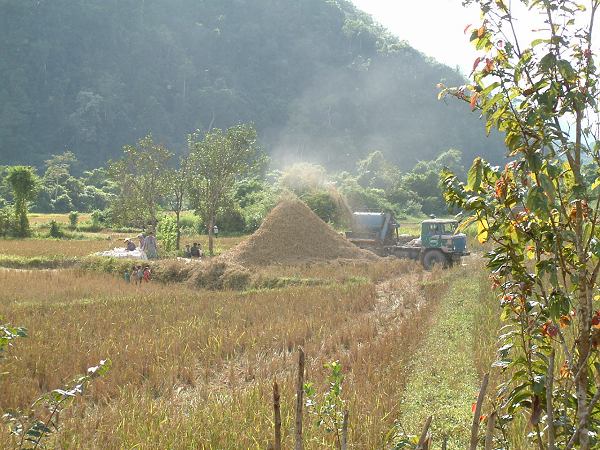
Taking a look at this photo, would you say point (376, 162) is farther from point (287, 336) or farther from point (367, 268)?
point (287, 336)

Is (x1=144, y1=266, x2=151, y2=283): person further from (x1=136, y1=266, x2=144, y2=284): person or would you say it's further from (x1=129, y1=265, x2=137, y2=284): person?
(x1=129, y1=265, x2=137, y2=284): person

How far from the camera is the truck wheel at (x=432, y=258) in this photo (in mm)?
17594

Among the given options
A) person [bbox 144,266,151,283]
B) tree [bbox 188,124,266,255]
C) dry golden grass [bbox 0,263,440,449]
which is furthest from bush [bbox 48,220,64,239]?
dry golden grass [bbox 0,263,440,449]

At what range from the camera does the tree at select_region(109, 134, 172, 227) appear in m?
24.6

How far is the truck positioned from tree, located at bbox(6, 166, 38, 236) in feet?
58.4

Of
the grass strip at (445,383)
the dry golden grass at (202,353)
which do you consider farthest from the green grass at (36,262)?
the grass strip at (445,383)

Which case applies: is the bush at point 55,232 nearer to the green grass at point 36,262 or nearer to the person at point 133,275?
the green grass at point 36,262

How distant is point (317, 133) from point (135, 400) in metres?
89.7

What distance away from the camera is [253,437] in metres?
3.93

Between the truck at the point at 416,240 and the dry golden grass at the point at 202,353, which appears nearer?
the dry golden grass at the point at 202,353

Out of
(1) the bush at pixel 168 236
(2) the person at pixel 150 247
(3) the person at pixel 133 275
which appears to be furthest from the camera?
(1) the bush at pixel 168 236

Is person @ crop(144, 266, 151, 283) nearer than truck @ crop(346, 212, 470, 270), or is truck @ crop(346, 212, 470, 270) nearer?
person @ crop(144, 266, 151, 283)

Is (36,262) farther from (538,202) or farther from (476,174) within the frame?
(538,202)

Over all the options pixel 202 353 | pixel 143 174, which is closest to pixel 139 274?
pixel 202 353
